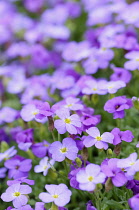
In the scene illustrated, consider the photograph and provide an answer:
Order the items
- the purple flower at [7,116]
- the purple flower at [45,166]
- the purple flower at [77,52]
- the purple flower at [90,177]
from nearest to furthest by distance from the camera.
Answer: the purple flower at [90,177], the purple flower at [45,166], the purple flower at [7,116], the purple flower at [77,52]

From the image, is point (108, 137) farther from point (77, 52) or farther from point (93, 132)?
point (77, 52)

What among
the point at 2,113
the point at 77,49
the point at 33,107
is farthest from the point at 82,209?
the point at 77,49

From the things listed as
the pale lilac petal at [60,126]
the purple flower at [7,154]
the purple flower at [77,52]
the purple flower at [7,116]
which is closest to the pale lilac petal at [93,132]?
the pale lilac petal at [60,126]

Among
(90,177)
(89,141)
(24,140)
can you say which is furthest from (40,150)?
(90,177)

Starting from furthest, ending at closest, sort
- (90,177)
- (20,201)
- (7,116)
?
1. (7,116)
2. (20,201)
3. (90,177)

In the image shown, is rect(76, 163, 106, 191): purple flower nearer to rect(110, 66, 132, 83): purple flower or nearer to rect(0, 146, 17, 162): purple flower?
rect(0, 146, 17, 162): purple flower

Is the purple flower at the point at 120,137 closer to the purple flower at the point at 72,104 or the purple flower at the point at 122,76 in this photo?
the purple flower at the point at 72,104

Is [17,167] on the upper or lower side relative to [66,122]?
lower
